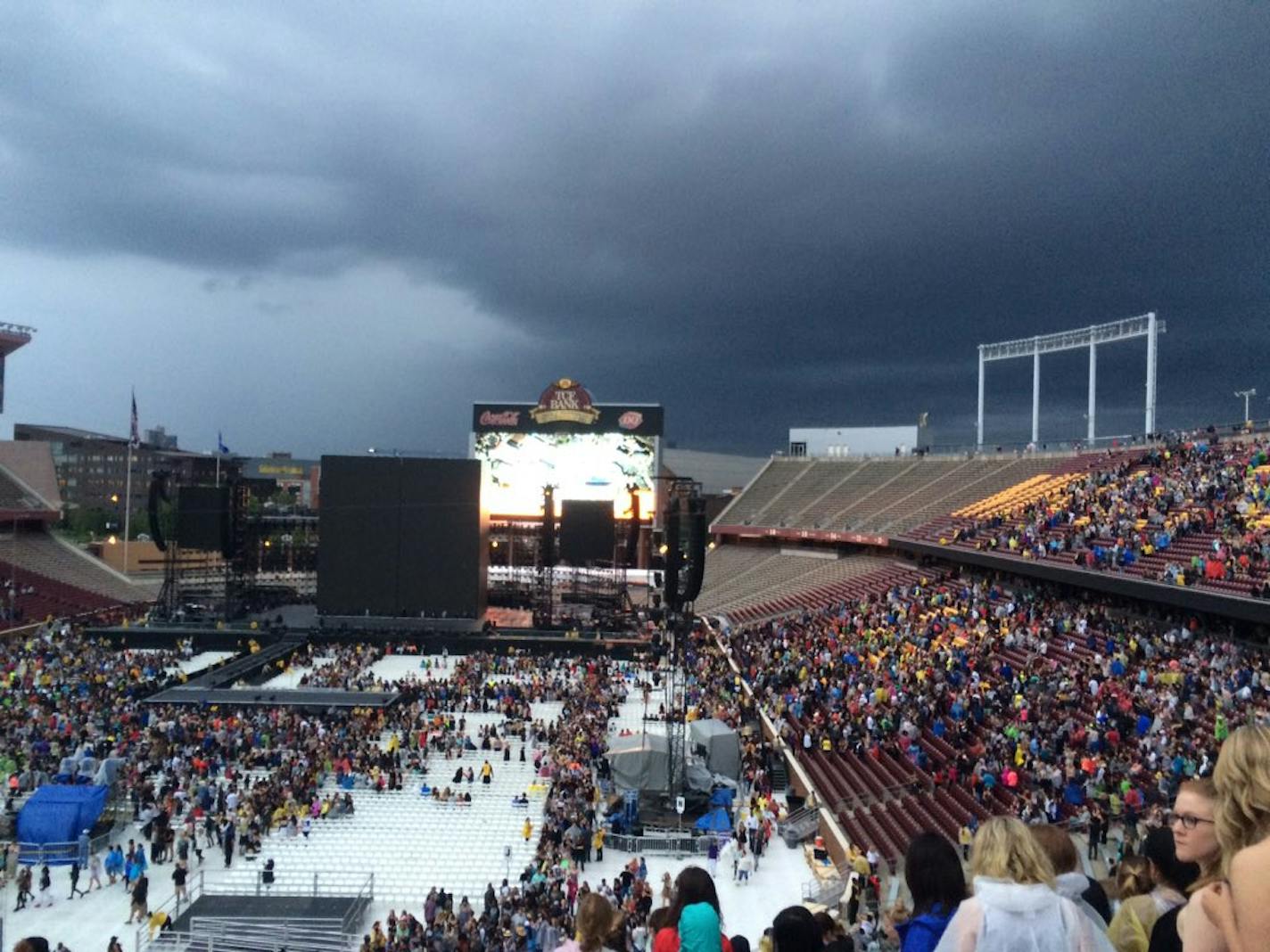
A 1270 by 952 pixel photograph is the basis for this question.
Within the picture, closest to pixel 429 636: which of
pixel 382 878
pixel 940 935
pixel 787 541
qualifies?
A: pixel 382 878

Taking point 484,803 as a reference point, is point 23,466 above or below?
above

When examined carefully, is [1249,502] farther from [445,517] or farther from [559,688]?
[445,517]

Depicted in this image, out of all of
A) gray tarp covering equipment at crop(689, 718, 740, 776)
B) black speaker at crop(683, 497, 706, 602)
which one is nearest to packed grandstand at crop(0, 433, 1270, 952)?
gray tarp covering equipment at crop(689, 718, 740, 776)

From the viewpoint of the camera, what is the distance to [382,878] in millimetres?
15367

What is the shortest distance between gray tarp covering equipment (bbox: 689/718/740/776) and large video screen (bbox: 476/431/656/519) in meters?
33.6

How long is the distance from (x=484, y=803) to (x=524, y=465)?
3631cm

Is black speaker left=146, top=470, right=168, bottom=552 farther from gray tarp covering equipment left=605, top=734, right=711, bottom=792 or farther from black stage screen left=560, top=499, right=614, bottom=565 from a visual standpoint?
gray tarp covering equipment left=605, top=734, right=711, bottom=792

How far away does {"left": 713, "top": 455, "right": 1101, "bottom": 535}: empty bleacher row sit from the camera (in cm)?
3878

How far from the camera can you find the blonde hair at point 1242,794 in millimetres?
2100

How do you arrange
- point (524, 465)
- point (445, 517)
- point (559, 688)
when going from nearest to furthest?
point (559, 688), point (445, 517), point (524, 465)

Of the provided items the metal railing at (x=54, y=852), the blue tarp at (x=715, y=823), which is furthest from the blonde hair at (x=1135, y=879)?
the metal railing at (x=54, y=852)

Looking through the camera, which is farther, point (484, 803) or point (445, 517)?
point (445, 517)

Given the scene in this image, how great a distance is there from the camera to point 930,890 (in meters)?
3.10

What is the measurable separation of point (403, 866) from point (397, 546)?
23115 mm
